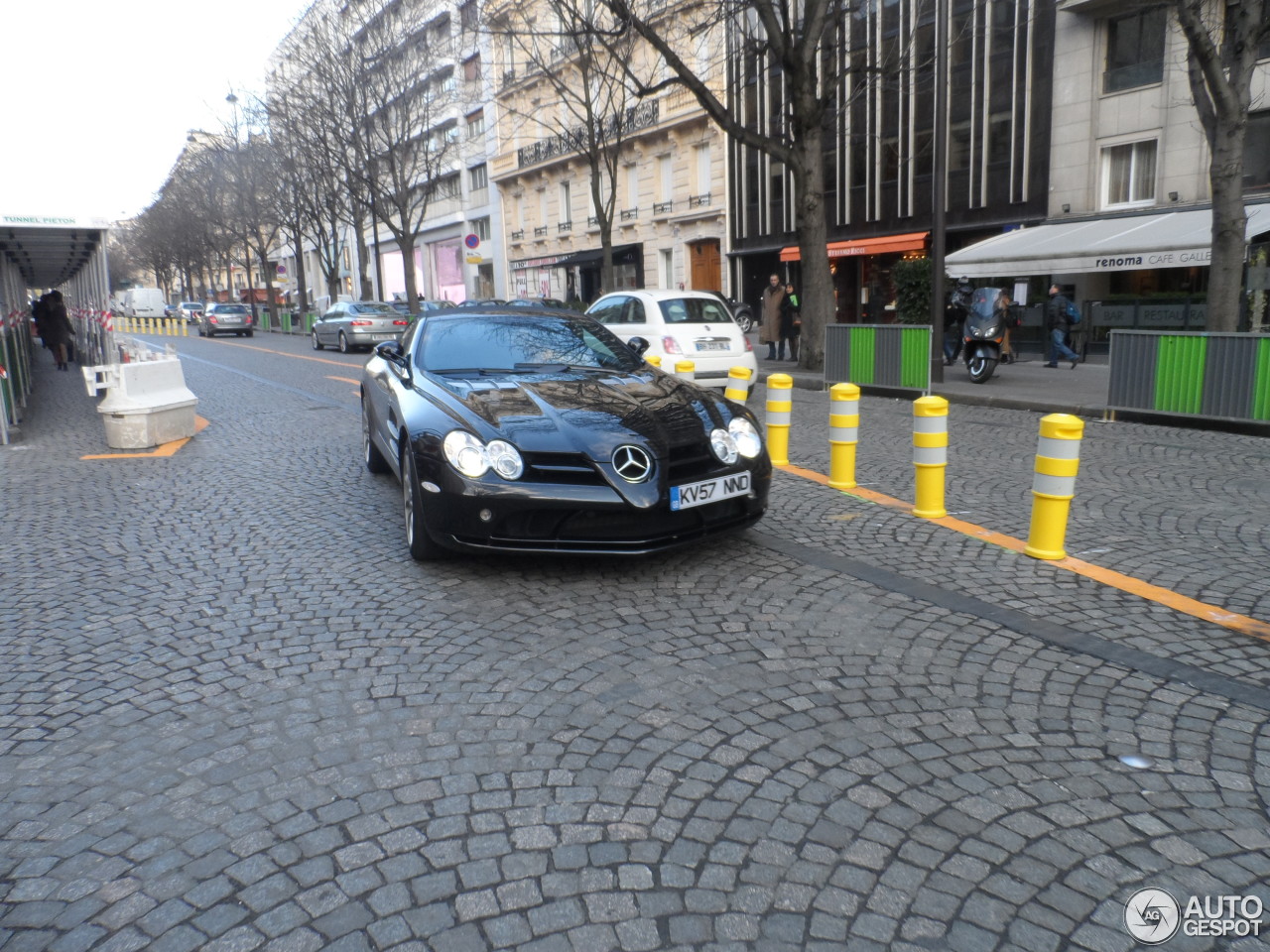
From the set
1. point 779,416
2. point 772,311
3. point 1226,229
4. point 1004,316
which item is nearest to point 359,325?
point 772,311

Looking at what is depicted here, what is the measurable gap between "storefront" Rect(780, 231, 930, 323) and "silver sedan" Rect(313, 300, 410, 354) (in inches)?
448

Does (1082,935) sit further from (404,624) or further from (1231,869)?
(404,624)

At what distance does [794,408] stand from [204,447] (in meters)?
7.10

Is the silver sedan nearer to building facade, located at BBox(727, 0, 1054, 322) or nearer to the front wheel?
building facade, located at BBox(727, 0, 1054, 322)

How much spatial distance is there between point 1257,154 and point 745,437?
710 inches

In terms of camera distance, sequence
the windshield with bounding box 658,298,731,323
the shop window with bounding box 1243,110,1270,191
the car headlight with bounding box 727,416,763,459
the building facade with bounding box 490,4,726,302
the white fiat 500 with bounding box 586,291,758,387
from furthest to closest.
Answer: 1. the building facade with bounding box 490,4,726,302
2. the shop window with bounding box 1243,110,1270,191
3. the windshield with bounding box 658,298,731,323
4. the white fiat 500 with bounding box 586,291,758,387
5. the car headlight with bounding box 727,416,763,459

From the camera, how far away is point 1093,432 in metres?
10.2

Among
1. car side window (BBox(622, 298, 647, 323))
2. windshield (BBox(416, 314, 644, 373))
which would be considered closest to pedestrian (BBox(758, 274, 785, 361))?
car side window (BBox(622, 298, 647, 323))

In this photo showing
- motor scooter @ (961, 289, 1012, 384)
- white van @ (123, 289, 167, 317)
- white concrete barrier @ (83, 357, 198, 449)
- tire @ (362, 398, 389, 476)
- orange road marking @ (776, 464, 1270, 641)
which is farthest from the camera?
white van @ (123, 289, 167, 317)

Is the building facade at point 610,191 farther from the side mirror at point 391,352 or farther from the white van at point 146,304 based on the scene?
the white van at point 146,304

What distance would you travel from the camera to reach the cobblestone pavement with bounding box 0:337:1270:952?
2.43 metres

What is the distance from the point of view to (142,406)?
10070mm

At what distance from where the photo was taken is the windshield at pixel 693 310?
13688mm

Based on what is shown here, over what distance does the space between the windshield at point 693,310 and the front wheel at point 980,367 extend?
3.84 meters
